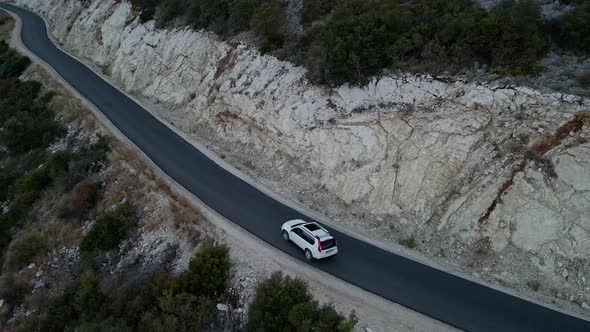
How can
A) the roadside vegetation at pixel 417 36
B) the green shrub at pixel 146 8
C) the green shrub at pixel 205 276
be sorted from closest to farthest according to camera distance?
the green shrub at pixel 205 276 < the roadside vegetation at pixel 417 36 < the green shrub at pixel 146 8

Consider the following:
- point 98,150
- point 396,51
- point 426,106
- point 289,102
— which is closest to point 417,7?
point 396,51

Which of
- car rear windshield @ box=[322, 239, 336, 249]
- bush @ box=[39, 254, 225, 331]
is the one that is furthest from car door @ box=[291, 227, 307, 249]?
bush @ box=[39, 254, 225, 331]

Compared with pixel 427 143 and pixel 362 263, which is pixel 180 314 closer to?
pixel 362 263

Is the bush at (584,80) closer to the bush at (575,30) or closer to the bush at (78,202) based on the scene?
the bush at (575,30)

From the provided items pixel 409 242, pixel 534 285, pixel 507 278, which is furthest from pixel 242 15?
pixel 534 285

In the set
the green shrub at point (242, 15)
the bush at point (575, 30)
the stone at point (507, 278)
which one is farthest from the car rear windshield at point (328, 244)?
the green shrub at point (242, 15)
